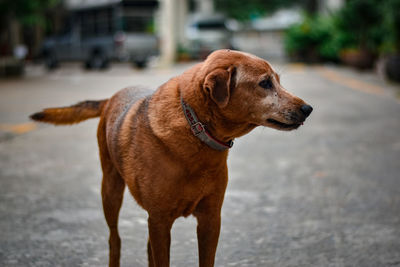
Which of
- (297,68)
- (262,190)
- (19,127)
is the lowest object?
(297,68)

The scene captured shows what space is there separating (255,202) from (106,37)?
18953mm

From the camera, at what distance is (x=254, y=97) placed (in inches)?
94.2

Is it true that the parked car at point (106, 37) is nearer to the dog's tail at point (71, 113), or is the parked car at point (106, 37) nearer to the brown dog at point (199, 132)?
the dog's tail at point (71, 113)

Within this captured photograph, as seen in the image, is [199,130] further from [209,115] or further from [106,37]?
[106,37]

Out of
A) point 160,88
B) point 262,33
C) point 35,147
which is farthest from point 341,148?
point 262,33

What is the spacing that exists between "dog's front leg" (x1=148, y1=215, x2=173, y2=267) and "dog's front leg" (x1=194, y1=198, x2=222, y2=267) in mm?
178

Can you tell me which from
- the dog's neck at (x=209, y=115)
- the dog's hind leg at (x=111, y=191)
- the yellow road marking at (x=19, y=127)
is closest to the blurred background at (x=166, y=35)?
the yellow road marking at (x=19, y=127)

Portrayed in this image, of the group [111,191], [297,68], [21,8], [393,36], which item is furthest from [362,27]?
[111,191]

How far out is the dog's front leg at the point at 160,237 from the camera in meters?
2.48

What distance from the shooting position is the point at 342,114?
9711 millimetres

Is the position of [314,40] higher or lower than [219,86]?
lower

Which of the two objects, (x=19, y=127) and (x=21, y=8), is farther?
(x=21, y=8)

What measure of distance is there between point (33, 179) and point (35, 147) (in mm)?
1690

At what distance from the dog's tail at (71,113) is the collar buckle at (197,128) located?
1.08 metres
